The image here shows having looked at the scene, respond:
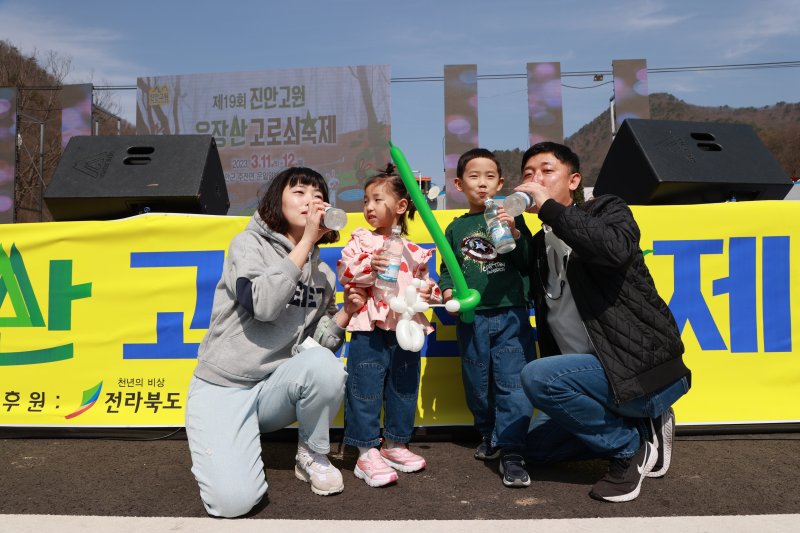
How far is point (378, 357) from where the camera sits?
2.31 meters

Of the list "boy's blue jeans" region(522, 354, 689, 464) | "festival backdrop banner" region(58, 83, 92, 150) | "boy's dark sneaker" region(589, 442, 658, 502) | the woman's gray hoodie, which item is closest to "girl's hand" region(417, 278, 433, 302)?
the woman's gray hoodie

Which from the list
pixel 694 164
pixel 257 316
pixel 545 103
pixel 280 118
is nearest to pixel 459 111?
pixel 545 103

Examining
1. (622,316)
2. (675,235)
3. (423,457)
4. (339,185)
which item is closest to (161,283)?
(423,457)

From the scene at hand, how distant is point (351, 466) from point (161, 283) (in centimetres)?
134

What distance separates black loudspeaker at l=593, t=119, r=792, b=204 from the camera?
2.99m

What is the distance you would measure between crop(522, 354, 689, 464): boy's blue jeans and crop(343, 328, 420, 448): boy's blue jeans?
19.2 inches

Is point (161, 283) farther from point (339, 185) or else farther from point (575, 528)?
point (339, 185)

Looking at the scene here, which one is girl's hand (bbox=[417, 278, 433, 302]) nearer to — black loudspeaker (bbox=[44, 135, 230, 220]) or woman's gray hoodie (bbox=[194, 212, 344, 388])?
woman's gray hoodie (bbox=[194, 212, 344, 388])

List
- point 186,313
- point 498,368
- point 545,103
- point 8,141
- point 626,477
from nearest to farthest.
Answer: point 626,477 → point 498,368 → point 186,313 → point 8,141 → point 545,103

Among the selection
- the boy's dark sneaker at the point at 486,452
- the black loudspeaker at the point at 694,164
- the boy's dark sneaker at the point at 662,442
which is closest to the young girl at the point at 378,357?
A: the boy's dark sneaker at the point at 486,452

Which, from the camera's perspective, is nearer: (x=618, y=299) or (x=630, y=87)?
(x=618, y=299)

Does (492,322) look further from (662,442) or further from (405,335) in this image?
(662,442)

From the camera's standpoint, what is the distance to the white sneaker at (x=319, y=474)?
2.05 meters

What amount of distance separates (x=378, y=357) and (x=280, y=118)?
41.3 ft
